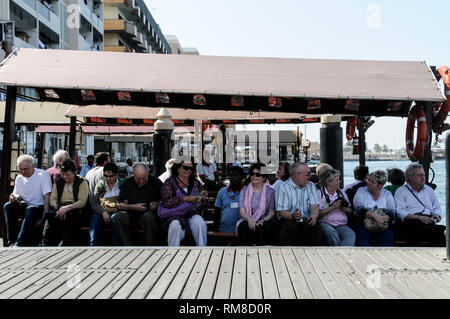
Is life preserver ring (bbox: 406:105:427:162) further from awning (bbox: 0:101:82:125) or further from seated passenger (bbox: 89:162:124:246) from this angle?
awning (bbox: 0:101:82:125)

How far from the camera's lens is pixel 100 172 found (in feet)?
18.5

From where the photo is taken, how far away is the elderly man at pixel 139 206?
195 inches

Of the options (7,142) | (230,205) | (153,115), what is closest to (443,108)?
(230,205)

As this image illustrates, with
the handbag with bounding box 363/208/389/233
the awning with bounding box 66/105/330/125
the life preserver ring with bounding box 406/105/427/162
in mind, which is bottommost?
the handbag with bounding box 363/208/389/233

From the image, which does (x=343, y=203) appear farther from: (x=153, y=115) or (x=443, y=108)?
(x=153, y=115)

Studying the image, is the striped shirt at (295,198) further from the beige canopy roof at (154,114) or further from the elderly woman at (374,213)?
the beige canopy roof at (154,114)

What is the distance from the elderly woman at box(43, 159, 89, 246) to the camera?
520 centimetres

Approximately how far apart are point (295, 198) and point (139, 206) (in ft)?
5.80

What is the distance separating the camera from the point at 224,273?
10.1 ft

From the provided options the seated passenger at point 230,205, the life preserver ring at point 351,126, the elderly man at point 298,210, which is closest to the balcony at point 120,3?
the life preserver ring at point 351,126

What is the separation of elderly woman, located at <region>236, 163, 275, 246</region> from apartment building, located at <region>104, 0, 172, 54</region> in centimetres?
4069

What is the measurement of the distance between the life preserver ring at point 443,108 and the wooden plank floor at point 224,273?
2720 mm

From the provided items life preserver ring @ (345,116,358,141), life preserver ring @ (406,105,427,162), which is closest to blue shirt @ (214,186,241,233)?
life preserver ring @ (406,105,427,162)

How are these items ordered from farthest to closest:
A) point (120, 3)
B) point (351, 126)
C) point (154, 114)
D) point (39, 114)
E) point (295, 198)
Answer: point (120, 3) → point (39, 114) → point (154, 114) → point (351, 126) → point (295, 198)
